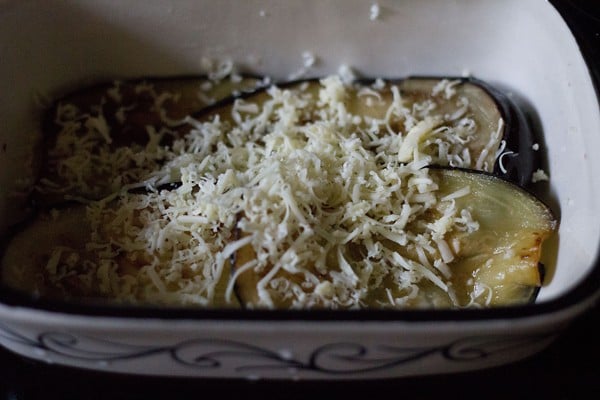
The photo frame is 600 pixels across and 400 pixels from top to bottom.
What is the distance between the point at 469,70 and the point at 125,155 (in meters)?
0.78

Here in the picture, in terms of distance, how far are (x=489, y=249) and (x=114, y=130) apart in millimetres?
843

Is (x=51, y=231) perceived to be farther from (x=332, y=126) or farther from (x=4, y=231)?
(x=332, y=126)

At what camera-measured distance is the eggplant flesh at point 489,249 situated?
1.09m

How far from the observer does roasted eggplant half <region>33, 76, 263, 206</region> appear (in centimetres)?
128

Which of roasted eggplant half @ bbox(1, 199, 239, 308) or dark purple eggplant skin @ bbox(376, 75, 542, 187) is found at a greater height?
dark purple eggplant skin @ bbox(376, 75, 542, 187)

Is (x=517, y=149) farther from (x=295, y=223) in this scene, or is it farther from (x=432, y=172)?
(x=295, y=223)

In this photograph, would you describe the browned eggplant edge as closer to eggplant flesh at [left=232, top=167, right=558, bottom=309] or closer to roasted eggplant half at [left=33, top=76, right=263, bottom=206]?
eggplant flesh at [left=232, top=167, right=558, bottom=309]

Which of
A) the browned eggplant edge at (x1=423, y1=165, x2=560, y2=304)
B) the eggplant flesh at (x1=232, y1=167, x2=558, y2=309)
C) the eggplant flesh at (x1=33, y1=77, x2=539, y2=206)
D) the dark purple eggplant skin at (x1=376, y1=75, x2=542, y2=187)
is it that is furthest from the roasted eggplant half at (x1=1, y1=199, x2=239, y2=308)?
the dark purple eggplant skin at (x1=376, y1=75, x2=542, y2=187)

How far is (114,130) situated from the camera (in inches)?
54.9

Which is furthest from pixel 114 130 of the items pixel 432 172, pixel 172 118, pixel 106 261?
pixel 432 172

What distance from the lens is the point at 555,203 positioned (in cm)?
118

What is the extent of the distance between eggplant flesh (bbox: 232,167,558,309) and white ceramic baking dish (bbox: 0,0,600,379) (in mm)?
44

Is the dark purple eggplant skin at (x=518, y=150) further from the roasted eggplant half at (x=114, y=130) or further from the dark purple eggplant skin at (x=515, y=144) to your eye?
the roasted eggplant half at (x=114, y=130)

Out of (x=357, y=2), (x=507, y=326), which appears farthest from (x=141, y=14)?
(x=507, y=326)
